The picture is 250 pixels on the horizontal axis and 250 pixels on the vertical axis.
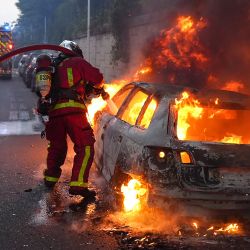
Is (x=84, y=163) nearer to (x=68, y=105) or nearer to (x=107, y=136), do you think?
(x=107, y=136)

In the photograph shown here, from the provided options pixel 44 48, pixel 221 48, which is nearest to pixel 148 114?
pixel 44 48

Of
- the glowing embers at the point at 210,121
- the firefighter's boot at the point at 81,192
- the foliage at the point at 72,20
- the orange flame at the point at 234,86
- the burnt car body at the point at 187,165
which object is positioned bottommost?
the firefighter's boot at the point at 81,192

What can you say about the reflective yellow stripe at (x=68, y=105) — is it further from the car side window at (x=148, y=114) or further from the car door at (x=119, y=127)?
the car side window at (x=148, y=114)

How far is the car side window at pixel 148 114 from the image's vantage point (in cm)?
477

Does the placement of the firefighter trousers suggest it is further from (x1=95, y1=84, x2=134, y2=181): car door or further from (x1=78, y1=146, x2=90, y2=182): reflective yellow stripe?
(x1=95, y1=84, x2=134, y2=181): car door

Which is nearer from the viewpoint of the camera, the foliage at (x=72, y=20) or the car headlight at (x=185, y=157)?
the car headlight at (x=185, y=157)

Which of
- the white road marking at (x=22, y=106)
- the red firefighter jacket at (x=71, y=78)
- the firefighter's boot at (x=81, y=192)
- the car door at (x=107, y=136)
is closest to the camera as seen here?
the car door at (x=107, y=136)

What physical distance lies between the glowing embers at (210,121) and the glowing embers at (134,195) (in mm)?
654

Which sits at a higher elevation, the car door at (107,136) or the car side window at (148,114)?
the car side window at (148,114)

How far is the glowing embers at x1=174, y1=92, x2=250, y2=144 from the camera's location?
461 cm

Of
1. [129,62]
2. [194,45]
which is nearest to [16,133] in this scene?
[194,45]

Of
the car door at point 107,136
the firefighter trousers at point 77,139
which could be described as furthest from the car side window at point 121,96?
the firefighter trousers at point 77,139

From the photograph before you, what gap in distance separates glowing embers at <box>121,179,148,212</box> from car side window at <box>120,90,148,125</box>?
841 mm

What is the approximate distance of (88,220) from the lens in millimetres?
4820
